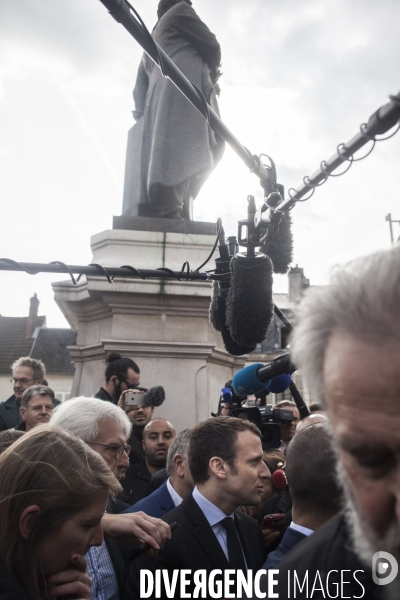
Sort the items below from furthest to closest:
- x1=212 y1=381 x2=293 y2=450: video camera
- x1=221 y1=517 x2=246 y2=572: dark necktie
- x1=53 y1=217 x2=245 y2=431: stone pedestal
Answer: x1=53 y1=217 x2=245 y2=431: stone pedestal < x1=212 y1=381 x2=293 y2=450: video camera < x1=221 y1=517 x2=246 y2=572: dark necktie

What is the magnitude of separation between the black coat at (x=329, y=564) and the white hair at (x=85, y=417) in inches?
67.9

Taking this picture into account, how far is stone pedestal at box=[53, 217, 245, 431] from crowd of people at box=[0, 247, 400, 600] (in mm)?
1398

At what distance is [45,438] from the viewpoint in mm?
1804

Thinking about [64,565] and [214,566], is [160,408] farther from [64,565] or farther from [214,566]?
[64,565]

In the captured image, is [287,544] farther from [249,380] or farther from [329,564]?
[329,564]

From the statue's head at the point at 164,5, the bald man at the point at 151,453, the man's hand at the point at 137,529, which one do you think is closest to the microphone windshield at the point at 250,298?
the man's hand at the point at 137,529

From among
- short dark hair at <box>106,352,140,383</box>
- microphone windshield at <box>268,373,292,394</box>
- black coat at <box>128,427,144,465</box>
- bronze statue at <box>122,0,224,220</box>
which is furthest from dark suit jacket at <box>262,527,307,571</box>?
bronze statue at <box>122,0,224,220</box>

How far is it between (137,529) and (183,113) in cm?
505

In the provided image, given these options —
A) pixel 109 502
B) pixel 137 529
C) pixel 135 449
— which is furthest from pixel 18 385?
pixel 137 529

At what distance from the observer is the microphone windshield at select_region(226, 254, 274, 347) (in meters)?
2.99

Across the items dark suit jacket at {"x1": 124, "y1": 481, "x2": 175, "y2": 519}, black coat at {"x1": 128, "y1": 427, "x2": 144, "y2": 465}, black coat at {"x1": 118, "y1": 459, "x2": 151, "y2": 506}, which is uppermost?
black coat at {"x1": 128, "y1": 427, "x2": 144, "y2": 465}

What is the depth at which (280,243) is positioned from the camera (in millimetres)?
3535

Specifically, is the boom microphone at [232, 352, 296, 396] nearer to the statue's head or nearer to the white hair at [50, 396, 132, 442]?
the white hair at [50, 396, 132, 442]

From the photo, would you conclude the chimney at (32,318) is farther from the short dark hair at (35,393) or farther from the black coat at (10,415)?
the short dark hair at (35,393)
